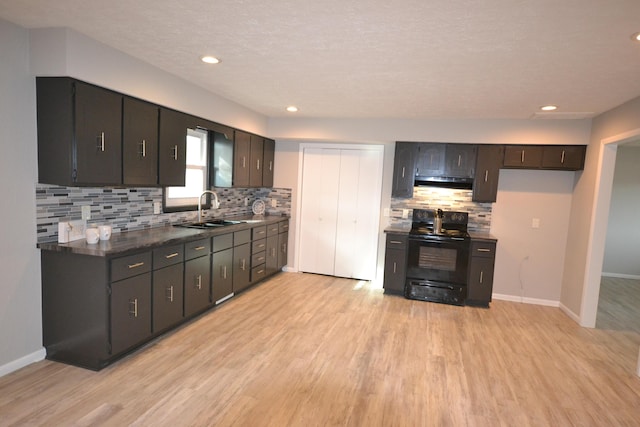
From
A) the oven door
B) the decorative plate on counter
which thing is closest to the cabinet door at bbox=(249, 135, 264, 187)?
the decorative plate on counter

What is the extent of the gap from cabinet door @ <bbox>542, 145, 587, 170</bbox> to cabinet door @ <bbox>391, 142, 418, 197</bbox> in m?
1.62

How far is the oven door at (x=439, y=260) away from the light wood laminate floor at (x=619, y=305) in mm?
1623

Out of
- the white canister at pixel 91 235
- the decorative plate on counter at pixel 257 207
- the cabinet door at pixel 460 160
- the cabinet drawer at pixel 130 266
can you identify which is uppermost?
the cabinet door at pixel 460 160

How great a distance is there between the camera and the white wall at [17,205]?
246 centimetres

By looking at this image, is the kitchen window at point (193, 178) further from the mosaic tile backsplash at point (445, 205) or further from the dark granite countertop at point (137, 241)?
the mosaic tile backsplash at point (445, 205)

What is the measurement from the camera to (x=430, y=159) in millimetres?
4922

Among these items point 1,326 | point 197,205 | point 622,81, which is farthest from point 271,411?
point 622,81

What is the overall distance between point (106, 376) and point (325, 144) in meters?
4.09

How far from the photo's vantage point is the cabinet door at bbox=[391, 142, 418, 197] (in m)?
4.98

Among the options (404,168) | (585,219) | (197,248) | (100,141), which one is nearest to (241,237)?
(197,248)

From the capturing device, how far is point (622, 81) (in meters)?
2.89

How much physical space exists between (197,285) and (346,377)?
5.81 feet

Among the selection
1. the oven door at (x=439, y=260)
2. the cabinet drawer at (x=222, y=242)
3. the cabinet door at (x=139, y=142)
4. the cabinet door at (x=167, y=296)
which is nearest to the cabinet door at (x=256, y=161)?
the cabinet drawer at (x=222, y=242)

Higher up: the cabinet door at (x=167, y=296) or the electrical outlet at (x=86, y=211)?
the electrical outlet at (x=86, y=211)
